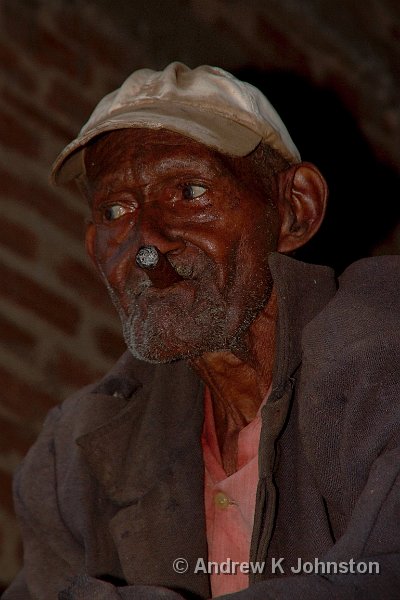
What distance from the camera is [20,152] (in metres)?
2.59

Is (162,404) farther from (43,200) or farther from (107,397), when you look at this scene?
(43,200)

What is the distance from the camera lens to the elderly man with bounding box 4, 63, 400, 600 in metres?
1.42

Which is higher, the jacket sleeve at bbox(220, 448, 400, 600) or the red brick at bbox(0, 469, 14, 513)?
the jacket sleeve at bbox(220, 448, 400, 600)

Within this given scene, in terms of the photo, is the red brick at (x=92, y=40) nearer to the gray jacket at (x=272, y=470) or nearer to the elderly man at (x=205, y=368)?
the elderly man at (x=205, y=368)

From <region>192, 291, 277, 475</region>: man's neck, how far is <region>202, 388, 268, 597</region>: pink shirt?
37 mm

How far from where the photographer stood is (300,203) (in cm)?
181

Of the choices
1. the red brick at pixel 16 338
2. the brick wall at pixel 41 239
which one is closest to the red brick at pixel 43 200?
the brick wall at pixel 41 239

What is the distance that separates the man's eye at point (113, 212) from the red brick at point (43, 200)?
0.80 metres

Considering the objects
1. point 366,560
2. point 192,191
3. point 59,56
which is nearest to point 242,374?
point 192,191

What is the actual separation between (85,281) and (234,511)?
1168 millimetres

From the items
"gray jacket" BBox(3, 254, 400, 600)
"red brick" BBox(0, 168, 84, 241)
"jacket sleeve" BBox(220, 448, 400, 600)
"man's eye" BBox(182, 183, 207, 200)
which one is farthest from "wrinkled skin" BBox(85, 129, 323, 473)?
"red brick" BBox(0, 168, 84, 241)

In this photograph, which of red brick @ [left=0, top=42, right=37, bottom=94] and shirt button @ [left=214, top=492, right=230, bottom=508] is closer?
shirt button @ [left=214, top=492, right=230, bottom=508]

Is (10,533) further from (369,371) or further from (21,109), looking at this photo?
(369,371)

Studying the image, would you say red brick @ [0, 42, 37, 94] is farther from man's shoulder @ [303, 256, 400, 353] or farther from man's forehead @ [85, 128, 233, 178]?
man's shoulder @ [303, 256, 400, 353]
